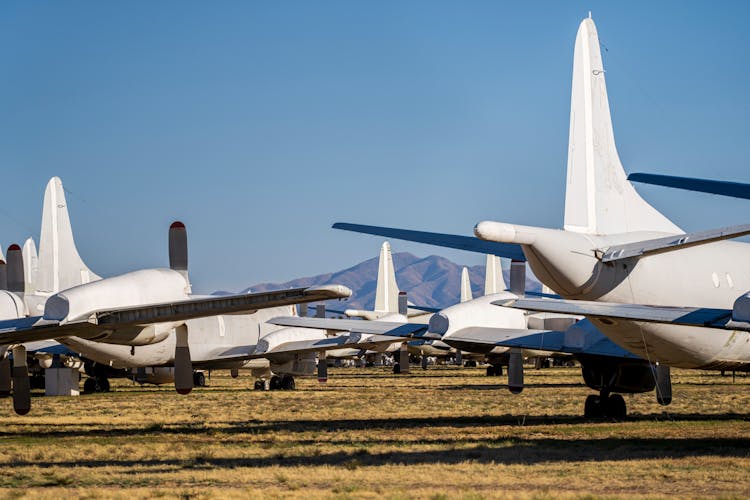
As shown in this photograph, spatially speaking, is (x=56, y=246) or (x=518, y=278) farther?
(x=56, y=246)

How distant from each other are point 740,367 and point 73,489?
1578 centimetres

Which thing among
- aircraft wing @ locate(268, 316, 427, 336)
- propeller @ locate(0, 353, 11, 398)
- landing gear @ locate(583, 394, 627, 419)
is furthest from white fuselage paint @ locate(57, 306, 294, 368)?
landing gear @ locate(583, 394, 627, 419)

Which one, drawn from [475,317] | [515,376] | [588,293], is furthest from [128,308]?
[475,317]

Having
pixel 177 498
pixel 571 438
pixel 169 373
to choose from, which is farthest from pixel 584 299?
pixel 169 373

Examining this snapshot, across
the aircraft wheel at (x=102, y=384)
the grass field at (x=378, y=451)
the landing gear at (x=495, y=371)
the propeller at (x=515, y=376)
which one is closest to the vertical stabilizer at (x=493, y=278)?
the landing gear at (x=495, y=371)

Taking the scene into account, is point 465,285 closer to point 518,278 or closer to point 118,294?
point 518,278

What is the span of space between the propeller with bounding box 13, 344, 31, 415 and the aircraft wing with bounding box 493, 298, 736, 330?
12098mm

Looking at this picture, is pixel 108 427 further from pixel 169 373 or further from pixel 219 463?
pixel 169 373

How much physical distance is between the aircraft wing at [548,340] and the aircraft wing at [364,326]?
3.63ft

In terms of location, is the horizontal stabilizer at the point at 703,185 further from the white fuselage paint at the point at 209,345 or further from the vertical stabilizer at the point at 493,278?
the vertical stabilizer at the point at 493,278

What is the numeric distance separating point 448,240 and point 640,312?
15.1ft

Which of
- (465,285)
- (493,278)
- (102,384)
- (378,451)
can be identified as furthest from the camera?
(465,285)

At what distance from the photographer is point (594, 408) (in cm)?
2928

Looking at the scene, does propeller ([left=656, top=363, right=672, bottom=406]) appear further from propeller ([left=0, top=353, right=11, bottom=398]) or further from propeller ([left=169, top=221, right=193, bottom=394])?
propeller ([left=0, top=353, right=11, bottom=398])
